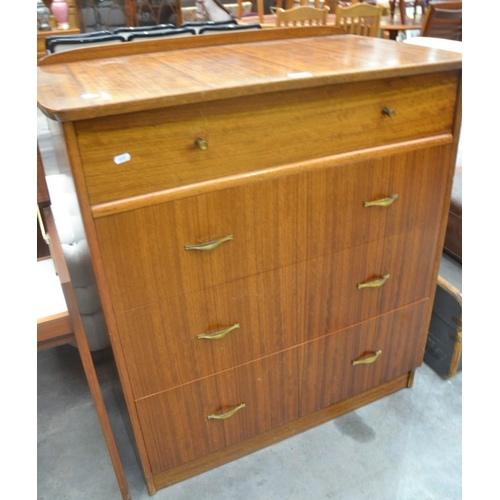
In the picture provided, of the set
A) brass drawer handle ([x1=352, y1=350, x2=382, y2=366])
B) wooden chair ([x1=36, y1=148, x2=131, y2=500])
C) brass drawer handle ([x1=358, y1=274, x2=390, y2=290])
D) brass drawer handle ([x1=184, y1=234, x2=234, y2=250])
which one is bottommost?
brass drawer handle ([x1=352, y1=350, x2=382, y2=366])

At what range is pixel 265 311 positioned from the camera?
3.36 feet

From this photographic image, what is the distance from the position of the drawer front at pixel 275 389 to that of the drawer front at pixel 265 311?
0.04 meters

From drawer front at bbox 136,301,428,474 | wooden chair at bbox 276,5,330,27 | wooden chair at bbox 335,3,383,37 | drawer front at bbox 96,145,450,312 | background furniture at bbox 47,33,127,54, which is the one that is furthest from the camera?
wooden chair at bbox 335,3,383,37

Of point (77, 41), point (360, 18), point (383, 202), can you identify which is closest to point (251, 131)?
point (383, 202)

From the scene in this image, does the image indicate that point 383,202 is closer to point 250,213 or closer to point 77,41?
point 250,213

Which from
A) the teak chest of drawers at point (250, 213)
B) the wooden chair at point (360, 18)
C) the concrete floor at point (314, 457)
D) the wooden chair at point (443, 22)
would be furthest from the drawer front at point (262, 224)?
the wooden chair at point (360, 18)

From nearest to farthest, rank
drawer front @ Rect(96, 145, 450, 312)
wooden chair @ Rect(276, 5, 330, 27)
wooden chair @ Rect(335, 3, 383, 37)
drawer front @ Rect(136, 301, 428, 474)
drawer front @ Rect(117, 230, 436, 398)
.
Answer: drawer front @ Rect(96, 145, 450, 312)
drawer front @ Rect(117, 230, 436, 398)
drawer front @ Rect(136, 301, 428, 474)
wooden chair @ Rect(276, 5, 330, 27)
wooden chair @ Rect(335, 3, 383, 37)

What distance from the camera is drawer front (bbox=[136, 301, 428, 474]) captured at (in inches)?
41.3

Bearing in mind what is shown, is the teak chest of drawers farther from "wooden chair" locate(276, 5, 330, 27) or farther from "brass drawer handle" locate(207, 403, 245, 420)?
"wooden chair" locate(276, 5, 330, 27)

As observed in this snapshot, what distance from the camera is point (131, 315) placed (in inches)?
34.9

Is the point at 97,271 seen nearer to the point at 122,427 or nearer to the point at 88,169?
the point at 88,169

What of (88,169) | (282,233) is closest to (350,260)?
(282,233)

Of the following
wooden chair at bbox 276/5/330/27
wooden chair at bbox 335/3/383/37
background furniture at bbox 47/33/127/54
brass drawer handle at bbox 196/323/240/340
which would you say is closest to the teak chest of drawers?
brass drawer handle at bbox 196/323/240/340

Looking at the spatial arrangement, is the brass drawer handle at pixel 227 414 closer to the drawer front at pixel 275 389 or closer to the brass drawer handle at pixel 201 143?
the drawer front at pixel 275 389
